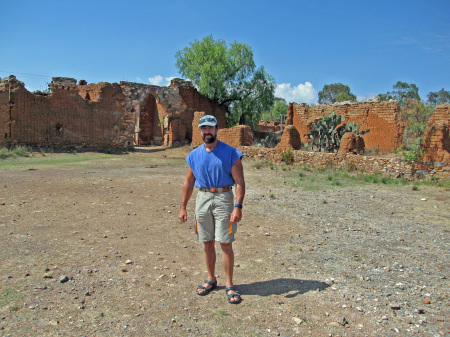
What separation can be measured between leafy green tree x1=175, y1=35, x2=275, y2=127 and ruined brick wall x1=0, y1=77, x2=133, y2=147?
6.67 m

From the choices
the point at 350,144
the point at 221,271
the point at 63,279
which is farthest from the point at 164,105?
the point at 63,279

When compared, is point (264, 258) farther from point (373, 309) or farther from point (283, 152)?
point (283, 152)

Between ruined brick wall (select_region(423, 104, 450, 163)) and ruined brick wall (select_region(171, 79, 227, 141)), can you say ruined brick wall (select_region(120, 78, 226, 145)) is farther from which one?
ruined brick wall (select_region(423, 104, 450, 163))

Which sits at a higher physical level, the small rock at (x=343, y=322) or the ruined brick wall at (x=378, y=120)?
the ruined brick wall at (x=378, y=120)

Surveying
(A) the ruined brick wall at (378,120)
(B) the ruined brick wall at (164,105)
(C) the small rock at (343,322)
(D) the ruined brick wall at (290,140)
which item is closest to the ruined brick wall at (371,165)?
(D) the ruined brick wall at (290,140)

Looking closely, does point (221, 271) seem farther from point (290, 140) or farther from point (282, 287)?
point (290, 140)

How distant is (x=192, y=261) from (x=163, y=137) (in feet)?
81.1

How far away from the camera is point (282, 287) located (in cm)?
387

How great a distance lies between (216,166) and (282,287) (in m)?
1.43

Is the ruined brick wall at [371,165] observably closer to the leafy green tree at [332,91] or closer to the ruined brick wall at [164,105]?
the ruined brick wall at [164,105]

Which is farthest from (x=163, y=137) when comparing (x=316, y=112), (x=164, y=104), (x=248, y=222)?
(x=248, y=222)

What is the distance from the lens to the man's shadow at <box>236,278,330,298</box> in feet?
12.3

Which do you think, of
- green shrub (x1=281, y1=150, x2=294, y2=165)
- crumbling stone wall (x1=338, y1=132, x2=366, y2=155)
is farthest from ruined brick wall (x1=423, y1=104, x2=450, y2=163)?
green shrub (x1=281, y1=150, x2=294, y2=165)

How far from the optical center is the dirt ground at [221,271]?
3.12 m
